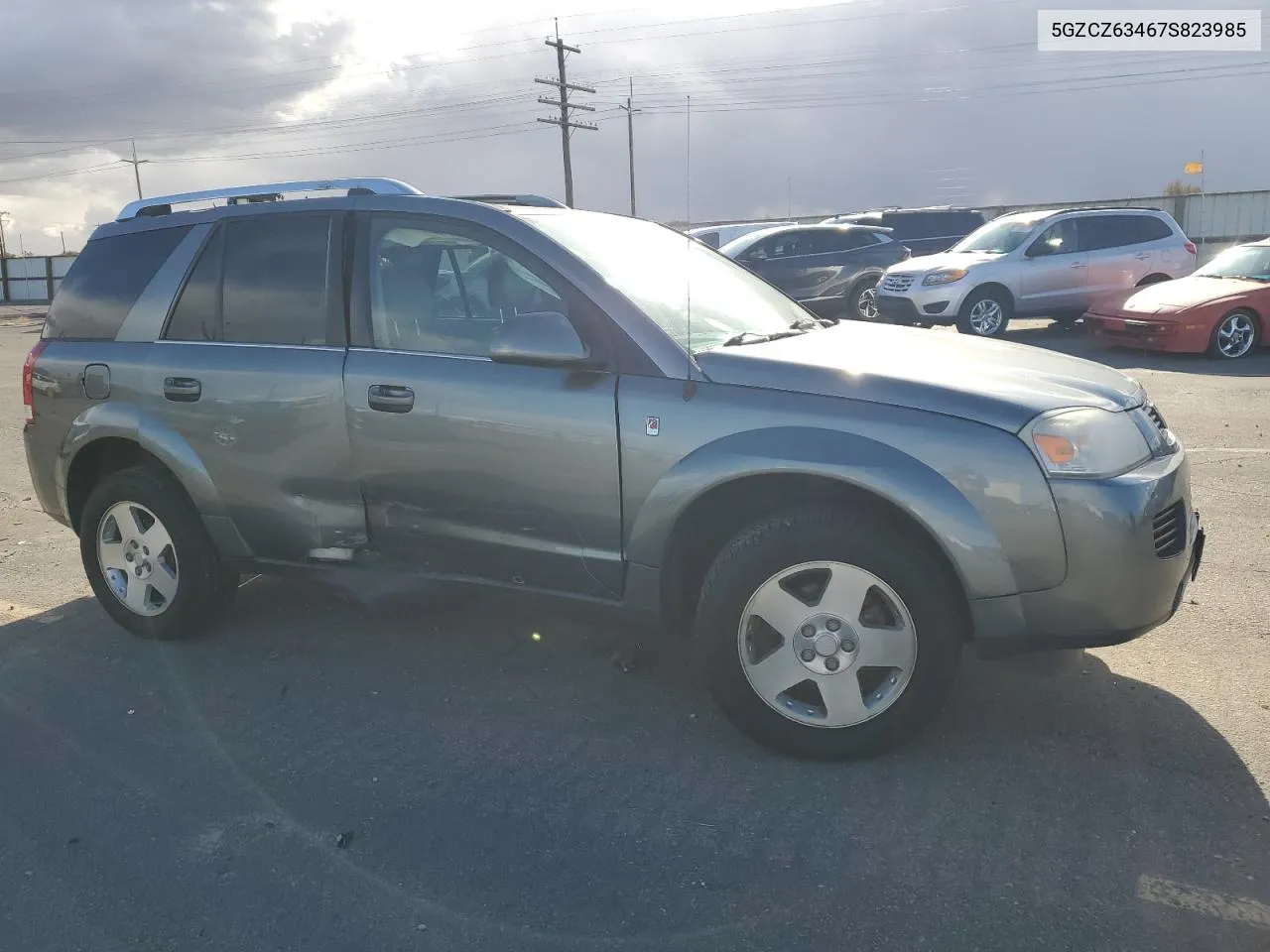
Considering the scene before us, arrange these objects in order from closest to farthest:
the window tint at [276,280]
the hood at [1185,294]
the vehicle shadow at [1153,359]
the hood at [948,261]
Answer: the window tint at [276,280], the vehicle shadow at [1153,359], the hood at [1185,294], the hood at [948,261]

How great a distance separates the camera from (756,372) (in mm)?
3322

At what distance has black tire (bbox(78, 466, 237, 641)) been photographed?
4367 mm

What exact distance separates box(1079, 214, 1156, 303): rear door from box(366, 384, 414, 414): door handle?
13465mm

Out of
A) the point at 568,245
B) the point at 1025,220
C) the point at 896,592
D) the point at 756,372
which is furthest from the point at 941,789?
the point at 1025,220

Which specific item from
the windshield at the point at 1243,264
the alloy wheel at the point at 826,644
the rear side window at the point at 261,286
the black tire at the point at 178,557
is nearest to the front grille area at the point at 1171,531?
the alloy wheel at the point at 826,644

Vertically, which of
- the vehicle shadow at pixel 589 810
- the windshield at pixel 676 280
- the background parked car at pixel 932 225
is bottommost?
the vehicle shadow at pixel 589 810

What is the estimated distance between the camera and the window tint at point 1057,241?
48.5 feet

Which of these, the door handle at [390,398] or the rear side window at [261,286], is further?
the rear side window at [261,286]

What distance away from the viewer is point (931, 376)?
3277 millimetres

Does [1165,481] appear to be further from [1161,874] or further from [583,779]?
[583,779]

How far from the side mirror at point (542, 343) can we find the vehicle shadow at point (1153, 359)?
860 cm

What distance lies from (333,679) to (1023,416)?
2.73 metres

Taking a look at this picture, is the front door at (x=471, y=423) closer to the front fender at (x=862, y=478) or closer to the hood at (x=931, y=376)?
the front fender at (x=862, y=478)

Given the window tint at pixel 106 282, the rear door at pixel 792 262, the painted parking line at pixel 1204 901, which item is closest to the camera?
the painted parking line at pixel 1204 901
